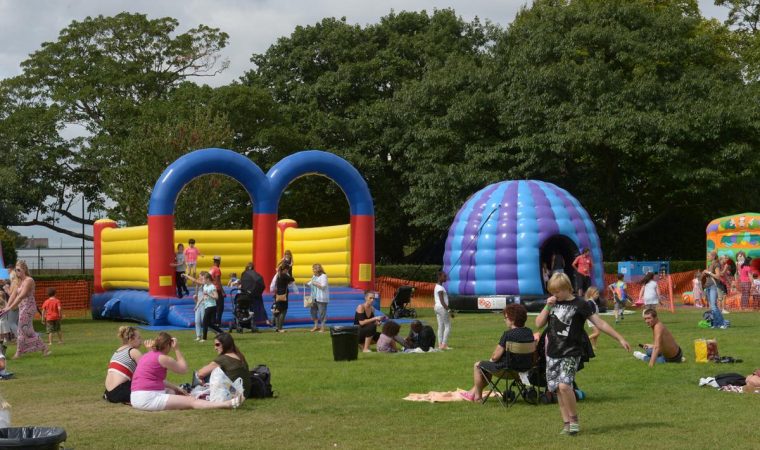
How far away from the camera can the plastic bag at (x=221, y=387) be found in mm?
11688

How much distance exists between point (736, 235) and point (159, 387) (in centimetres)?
2478

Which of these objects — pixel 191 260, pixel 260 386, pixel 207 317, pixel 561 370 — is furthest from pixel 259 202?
pixel 561 370

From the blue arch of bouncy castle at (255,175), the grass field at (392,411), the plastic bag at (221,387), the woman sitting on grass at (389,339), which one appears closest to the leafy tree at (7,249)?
the blue arch of bouncy castle at (255,175)

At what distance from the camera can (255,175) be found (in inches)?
1046

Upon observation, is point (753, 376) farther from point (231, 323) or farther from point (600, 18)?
point (600, 18)

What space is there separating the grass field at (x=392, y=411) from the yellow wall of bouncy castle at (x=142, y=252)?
1021cm

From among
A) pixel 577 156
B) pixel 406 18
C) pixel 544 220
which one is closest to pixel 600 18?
pixel 577 156

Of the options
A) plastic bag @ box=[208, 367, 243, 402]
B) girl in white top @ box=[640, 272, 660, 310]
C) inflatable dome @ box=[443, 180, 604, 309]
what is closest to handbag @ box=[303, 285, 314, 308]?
inflatable dome @ box=[443, 180, 604, 309]

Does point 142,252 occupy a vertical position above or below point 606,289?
above

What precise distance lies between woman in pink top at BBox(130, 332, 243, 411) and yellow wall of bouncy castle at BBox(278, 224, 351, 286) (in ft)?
54.3

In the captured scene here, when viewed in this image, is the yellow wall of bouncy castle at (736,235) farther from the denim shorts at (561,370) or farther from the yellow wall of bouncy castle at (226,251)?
the denim shorts at (561,370)

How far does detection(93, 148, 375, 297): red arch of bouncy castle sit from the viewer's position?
24500 millimetres

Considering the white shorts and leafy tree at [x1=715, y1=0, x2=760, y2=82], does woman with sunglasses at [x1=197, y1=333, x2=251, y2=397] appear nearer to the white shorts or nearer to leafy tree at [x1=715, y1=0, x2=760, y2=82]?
the white shorts

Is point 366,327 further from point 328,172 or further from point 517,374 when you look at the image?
point 328,172
